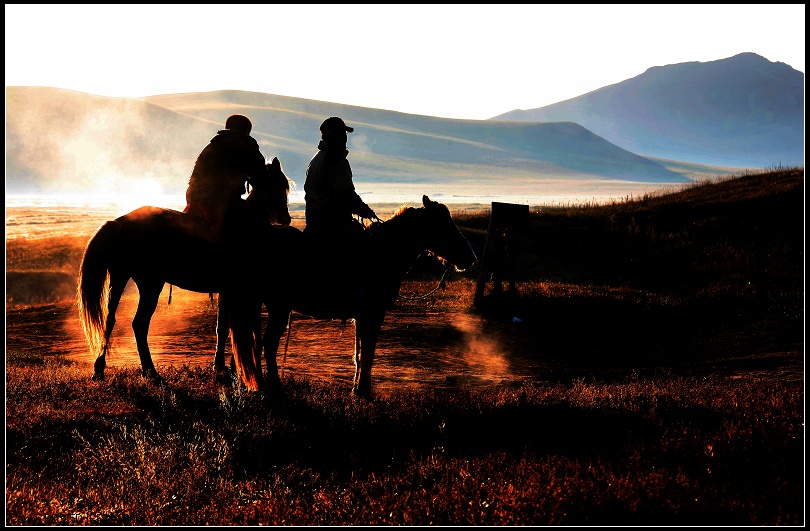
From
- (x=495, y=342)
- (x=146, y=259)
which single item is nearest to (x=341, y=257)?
(x=146, y=259)

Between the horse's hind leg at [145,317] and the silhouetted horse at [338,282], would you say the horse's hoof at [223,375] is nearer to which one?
the horse's hind leg at [145,317]

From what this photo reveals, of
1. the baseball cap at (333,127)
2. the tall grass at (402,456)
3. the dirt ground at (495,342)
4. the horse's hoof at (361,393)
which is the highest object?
the baseball cap at (333,127)

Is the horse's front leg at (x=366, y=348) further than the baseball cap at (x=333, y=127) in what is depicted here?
Yes

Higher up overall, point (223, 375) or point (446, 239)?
point (446, 239)

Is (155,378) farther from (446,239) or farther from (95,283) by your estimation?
(446,239)

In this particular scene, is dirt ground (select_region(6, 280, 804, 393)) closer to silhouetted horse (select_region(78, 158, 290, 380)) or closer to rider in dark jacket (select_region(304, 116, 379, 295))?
silhouetted horse (select_region(78, 158, 290, 380))

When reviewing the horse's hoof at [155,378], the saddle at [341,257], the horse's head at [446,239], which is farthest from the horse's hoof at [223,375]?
the horse's head at [446,239]

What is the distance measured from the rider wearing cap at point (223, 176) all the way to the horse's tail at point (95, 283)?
50.9 inches

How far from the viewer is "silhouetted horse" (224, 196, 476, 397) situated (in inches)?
412

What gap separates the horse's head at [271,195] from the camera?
11.7m

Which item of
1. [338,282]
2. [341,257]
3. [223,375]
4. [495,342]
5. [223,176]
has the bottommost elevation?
[495,342]

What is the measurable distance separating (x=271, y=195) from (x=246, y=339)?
97.9 inches

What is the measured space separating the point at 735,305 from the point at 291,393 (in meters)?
13.1

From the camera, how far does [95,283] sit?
11367mm
